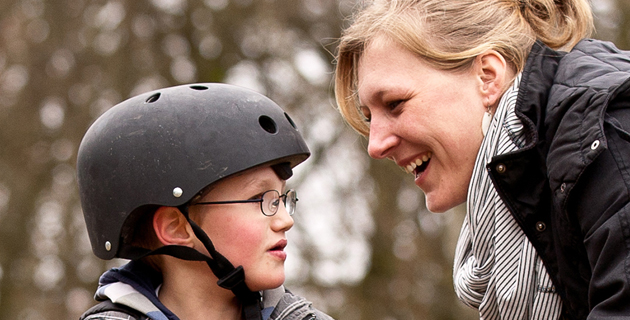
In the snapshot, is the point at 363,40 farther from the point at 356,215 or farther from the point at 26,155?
the point at 26,155

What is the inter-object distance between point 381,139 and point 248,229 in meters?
0.60

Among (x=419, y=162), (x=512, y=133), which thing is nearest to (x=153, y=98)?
(x=419, y=162)

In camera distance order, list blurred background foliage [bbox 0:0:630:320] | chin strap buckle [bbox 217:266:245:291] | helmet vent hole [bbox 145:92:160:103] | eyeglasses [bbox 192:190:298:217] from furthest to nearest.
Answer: blurred background foliage [bbox 0:0:630:320]
helmet vent hole [bbox 145:92:160:103]
eyeglasses [bbox 192:190:298:217]
chin strap buckle [bbox 217:266:245:291]

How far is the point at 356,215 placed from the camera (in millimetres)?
8625

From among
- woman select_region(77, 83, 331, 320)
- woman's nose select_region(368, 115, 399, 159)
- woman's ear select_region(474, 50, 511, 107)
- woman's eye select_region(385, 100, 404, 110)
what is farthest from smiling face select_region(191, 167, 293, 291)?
woman's ear select_region(474, 50, 511, 107)

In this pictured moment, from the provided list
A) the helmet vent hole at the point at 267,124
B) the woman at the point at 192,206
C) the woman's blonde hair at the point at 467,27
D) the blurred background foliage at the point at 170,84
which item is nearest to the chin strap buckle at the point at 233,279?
the woman at the point at 192,206

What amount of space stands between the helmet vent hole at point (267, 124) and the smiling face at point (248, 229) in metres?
0.25

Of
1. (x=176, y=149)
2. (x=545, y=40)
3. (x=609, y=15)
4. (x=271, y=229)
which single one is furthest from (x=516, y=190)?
(x=609, y=15)

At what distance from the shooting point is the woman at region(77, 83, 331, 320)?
3045mm

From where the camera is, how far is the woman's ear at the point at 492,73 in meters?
2.88

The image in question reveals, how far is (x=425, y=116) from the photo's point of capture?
290 cm

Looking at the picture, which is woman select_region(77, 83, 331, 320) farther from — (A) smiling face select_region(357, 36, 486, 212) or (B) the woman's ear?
(B) the woman's ear

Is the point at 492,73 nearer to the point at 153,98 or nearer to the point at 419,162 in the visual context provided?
the point at 419,162

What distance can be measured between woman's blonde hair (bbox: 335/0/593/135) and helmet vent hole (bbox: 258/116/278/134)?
0.40 metres
